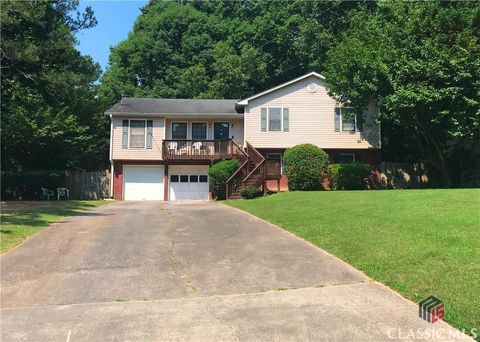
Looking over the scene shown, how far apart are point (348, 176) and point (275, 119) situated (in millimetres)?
5773

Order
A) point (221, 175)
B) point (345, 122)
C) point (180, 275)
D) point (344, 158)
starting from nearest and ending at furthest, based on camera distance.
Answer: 1. point (180, 275)
2. point (221, 175)
3. point (345, 122)
4. point (344, 158)

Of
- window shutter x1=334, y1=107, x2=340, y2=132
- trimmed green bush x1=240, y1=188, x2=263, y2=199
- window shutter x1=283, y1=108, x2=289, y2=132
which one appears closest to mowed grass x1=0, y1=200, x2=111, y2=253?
trimmed green bush x1=240, y1=188, x2=263, y2=199

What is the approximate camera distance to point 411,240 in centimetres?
889

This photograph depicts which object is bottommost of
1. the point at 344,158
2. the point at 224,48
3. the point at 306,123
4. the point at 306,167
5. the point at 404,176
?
the point at 404,176

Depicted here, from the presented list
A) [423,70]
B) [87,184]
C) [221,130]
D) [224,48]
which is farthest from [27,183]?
[224,48]

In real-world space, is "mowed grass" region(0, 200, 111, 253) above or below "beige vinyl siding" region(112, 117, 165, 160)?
below

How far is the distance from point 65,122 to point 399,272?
78.0 ft

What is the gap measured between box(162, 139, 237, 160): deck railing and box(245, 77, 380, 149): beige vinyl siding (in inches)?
64.9

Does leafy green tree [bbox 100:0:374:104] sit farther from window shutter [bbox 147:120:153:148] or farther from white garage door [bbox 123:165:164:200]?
white garage door [bbox 123:165:164:200]

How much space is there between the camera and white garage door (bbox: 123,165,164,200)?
29422 millimetres

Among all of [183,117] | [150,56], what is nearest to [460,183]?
[183,117]

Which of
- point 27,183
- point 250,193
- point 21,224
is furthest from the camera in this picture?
point 27,183

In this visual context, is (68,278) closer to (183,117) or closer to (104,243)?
(104,243)

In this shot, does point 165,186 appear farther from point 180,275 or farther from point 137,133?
point 180,275
